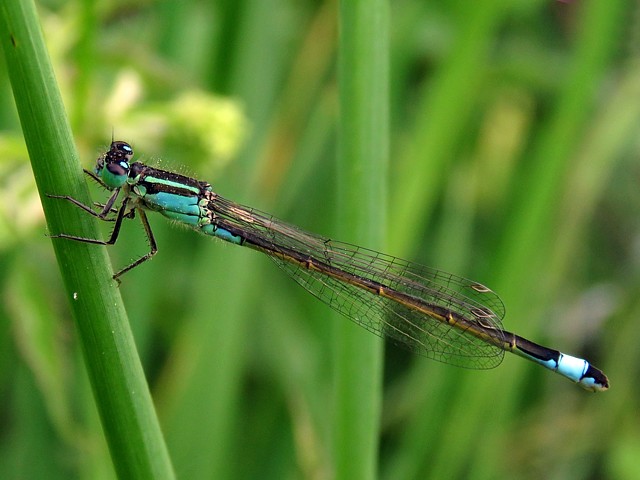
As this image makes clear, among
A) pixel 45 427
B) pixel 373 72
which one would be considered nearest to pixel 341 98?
pixel 373 72

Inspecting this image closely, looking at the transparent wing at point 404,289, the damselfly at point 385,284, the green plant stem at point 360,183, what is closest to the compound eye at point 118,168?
the damselfly at point 385,284

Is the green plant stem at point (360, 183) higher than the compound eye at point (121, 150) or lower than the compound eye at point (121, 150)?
lower

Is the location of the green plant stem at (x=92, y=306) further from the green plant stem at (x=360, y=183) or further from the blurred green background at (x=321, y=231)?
the blurred green background at (x=321, y=231)

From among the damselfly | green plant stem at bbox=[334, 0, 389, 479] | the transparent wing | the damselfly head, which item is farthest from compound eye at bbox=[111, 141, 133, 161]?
green plant stem at bbox=[334, 0, 389, 479]

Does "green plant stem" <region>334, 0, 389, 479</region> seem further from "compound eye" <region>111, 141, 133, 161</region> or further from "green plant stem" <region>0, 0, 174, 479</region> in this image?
"compound eye" <region>111, 141, 133, 161</region>

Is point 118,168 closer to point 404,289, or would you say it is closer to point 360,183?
point 360,183

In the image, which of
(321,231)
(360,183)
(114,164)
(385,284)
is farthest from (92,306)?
(321,231)

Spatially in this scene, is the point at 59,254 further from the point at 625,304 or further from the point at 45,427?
the point at 625,304
